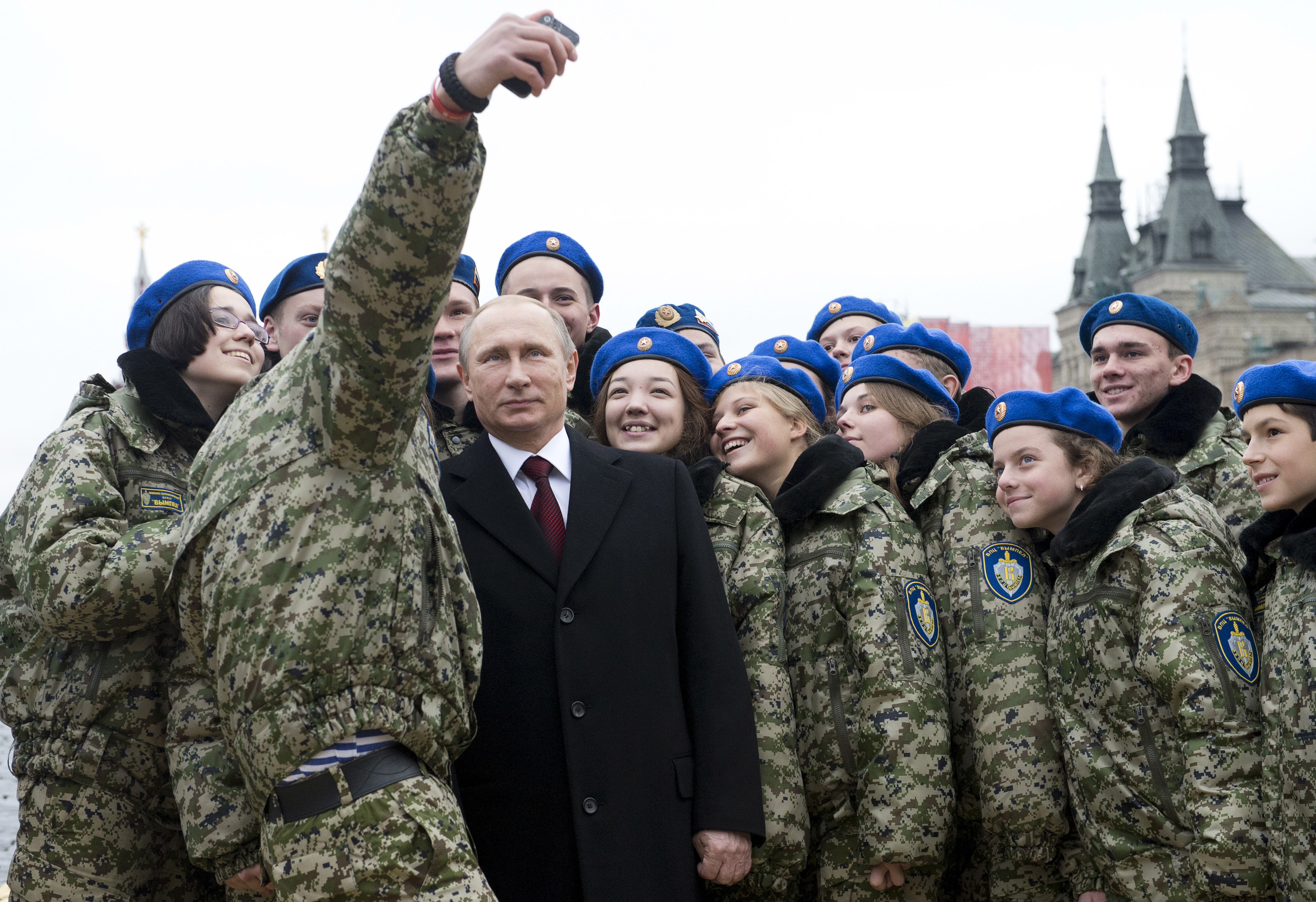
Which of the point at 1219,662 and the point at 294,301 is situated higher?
the point at 294,301

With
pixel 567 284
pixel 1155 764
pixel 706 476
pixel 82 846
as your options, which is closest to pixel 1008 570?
pixel 1155 764

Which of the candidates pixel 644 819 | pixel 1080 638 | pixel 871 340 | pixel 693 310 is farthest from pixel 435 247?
pixel 693 310

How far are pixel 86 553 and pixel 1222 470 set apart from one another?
3.52 metres

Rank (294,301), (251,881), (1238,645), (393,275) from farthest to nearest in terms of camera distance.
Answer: (294,301) → (1238,645) → (251,881) → (393,275)

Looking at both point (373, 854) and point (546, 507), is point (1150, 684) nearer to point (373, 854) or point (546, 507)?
point (546, 507)

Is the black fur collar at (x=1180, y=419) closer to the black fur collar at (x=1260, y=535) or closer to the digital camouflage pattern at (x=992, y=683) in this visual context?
the digital camouflage pattern at (x=992, y=683)

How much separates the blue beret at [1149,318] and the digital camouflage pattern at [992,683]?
939mm

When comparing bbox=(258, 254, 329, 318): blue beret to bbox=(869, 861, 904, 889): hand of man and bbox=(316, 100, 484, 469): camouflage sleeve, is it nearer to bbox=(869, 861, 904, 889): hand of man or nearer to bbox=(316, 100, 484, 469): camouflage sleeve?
bbox=(316, 100, 484, 469): camouflage sleeve

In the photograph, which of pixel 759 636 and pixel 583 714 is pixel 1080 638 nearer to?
pixel 759 636

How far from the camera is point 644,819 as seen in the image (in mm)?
2926

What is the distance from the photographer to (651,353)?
4.12 metres

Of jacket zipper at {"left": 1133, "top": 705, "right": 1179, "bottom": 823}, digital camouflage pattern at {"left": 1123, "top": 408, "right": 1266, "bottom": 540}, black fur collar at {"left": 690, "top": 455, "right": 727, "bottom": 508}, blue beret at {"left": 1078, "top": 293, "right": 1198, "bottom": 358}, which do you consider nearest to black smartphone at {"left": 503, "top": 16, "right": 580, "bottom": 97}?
black fur collar at {"left": 690, "top": 455, "right": 727, "bottom": 508}

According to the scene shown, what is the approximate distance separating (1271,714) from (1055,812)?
2.29ft

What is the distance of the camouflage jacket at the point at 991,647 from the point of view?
3.49 meters
